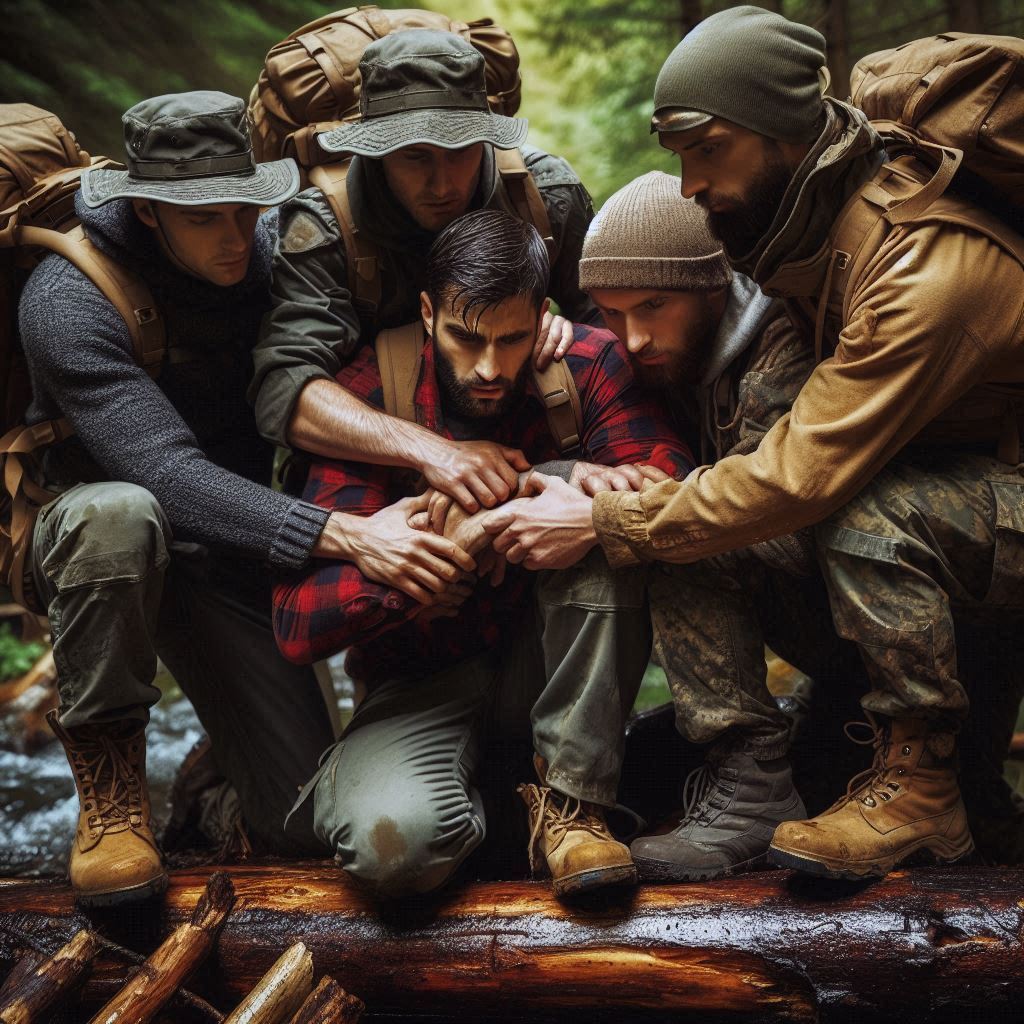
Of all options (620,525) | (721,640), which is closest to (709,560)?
(721,640)

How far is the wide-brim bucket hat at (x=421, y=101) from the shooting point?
13.0 feet

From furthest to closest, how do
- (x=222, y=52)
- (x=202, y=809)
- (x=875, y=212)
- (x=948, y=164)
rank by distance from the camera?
(x=222, y=52)
(x=202, y=809)
(x=875, y=212)
(x=948, y=164)

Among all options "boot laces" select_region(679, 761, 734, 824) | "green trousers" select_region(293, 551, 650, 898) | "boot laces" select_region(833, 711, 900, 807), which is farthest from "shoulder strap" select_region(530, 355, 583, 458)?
"boot laces" select_region(833, 711, 900, 807)

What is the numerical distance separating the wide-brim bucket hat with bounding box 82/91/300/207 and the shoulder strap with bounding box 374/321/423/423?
22.8 inches

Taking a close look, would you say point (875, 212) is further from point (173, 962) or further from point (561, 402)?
point (173, 962)

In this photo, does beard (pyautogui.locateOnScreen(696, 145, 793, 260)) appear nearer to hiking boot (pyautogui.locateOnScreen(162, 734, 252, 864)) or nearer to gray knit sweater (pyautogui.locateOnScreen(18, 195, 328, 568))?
gray knit sweater (pyautogui.locateOnScreen(18, 195, 328, 568))

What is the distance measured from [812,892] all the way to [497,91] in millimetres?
3271

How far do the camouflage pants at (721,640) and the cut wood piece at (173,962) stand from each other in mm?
1527

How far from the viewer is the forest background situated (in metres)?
7.80

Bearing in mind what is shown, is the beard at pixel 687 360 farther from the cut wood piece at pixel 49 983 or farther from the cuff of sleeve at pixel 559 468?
the cut wood piece at pixel 49 983

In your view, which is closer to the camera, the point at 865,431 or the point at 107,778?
the point at 865,431

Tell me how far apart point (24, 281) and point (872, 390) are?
2877mm

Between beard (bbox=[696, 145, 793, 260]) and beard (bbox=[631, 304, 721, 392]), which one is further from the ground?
beard (bbox=[696, 145, 793, 260])

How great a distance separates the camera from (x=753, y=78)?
3150 mm
